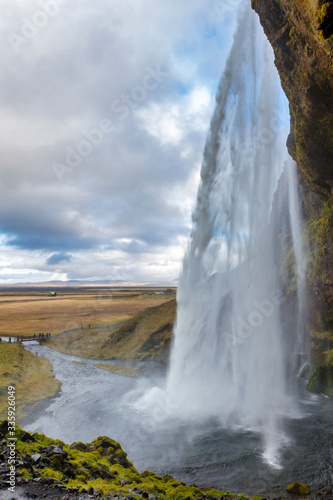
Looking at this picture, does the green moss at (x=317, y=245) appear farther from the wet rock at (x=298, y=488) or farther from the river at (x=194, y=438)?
the wet rock at (x=298, y=488)

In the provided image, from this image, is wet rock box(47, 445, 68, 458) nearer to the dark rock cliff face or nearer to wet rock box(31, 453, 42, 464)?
wet rock box(31, 453, 42, 464)

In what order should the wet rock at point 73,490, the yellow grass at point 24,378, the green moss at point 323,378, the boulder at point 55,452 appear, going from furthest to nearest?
the green moss at point 323,378
the yellow grass at point 24,378
the boulder at point 55,452
the wet rock at point 73,490

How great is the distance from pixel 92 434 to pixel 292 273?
2681 centimetres

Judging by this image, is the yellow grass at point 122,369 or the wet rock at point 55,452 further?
the yellow grass at point 122,369

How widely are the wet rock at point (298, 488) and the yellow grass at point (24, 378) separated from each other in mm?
16707

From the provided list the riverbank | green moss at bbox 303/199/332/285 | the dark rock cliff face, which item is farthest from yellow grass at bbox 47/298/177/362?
the riverbank

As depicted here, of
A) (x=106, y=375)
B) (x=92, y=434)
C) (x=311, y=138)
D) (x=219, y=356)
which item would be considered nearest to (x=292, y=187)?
(x=311, y=138)

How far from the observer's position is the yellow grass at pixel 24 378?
2270 centimetres

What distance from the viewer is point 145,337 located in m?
41.1

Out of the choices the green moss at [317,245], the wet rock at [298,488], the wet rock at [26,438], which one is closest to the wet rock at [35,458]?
the wet rock at [26,438]

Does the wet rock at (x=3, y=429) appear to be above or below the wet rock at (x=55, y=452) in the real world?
above

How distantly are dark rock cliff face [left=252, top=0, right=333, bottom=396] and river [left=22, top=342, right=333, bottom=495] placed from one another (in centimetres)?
624

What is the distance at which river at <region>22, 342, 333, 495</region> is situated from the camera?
1265 centimetres

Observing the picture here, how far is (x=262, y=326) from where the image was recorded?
27219 mm
